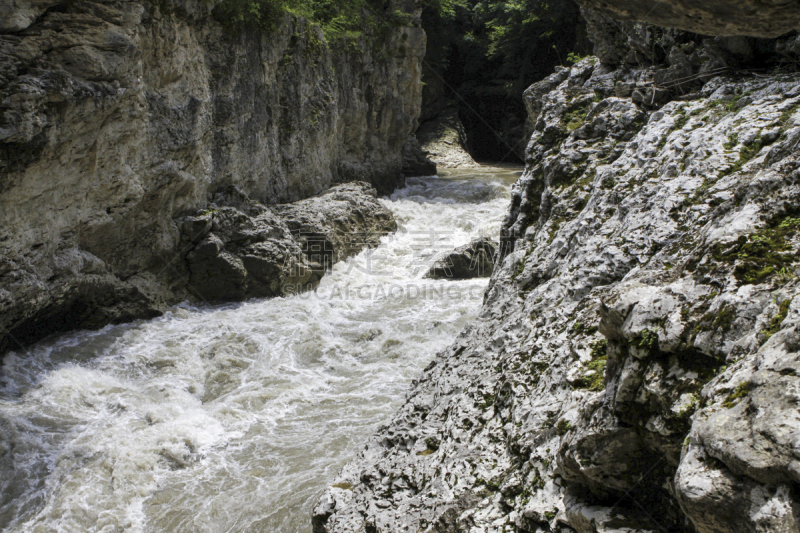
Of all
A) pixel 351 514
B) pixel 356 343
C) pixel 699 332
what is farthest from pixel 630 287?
pixel 356 343

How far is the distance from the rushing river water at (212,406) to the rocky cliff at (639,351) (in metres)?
2.00

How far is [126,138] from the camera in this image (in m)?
8.29

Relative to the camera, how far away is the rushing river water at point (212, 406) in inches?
189

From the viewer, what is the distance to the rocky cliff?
1.55m

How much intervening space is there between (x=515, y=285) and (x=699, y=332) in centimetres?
238

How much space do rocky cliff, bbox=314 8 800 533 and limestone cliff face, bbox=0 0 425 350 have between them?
234 inches

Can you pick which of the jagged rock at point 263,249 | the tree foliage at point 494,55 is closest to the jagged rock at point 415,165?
the tree foliage at point 494,55

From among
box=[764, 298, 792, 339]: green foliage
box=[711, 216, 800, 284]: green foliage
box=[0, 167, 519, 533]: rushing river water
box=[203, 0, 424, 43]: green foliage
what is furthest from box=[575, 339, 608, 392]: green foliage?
box=[203, 0, 424, 43]: green foliage

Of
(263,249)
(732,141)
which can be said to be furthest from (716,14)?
(263,249)

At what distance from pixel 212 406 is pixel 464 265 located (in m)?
6.36

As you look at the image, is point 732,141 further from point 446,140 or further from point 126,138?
point 446,140

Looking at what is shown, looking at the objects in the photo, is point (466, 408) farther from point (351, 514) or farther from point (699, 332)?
point (699, 332)

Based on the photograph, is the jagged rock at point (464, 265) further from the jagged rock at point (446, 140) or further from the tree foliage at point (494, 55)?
the tree foliage at point (494, 55)

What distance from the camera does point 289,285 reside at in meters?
11.0
